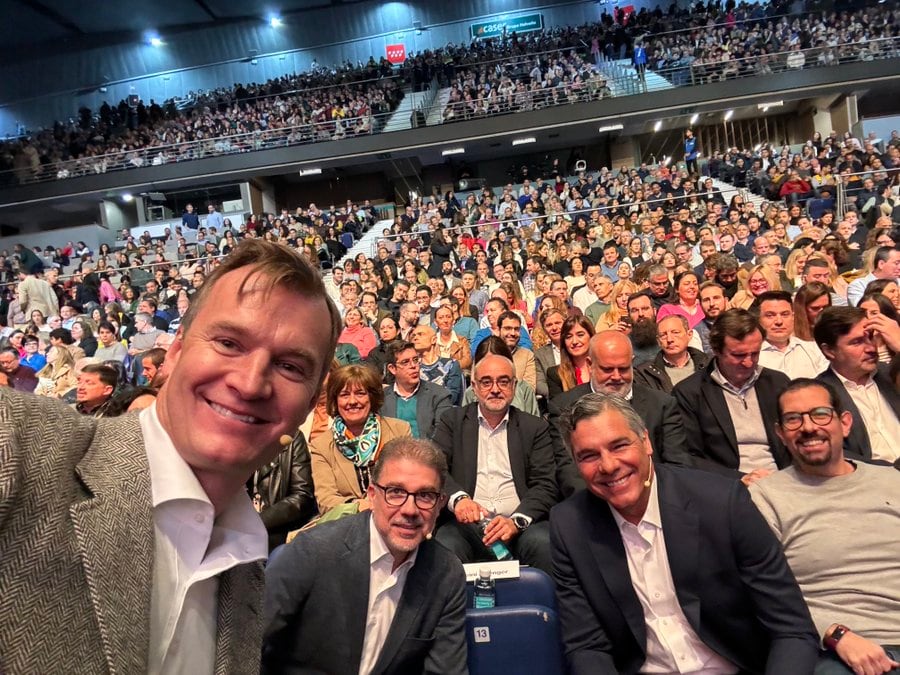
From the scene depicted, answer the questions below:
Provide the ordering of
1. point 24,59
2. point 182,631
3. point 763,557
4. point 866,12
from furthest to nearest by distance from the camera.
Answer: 1. point 24,59
2. point 866,12
3. point 763,557
4. point 182,631

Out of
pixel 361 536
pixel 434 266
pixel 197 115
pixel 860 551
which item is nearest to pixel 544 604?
pixel 361 536

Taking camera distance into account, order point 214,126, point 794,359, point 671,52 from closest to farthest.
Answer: point 794,359 → point 671,52 → point 214,126

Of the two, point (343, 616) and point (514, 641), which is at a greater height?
point (343, 616)

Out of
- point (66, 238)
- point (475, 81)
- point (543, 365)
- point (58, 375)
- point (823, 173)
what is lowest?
point (543, 365)

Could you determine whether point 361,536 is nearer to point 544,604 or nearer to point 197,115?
point 544,604

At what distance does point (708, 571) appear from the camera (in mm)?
1798

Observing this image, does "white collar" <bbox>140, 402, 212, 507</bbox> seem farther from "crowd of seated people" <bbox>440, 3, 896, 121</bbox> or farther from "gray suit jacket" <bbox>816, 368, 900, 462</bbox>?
"crowd of seated people" <bbox>440, 3, 896, 121</bbox>

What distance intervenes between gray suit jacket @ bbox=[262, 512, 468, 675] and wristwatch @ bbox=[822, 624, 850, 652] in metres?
1.13

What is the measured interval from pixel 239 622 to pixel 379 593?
3.51 ft

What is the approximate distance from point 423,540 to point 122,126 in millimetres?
23421

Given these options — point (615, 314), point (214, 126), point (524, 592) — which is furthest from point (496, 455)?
point (214, 126)

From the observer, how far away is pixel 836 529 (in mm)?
1998

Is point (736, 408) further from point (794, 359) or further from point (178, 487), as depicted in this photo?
point (178, 487)

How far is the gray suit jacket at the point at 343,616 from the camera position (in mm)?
1791
